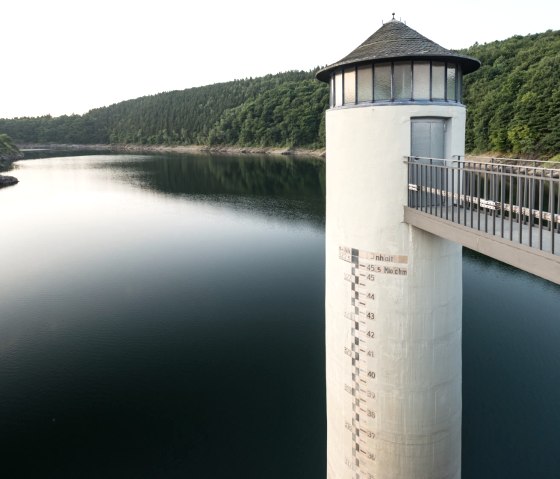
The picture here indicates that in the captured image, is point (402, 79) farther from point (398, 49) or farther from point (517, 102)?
point (517, 102)

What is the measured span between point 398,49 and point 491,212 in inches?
115

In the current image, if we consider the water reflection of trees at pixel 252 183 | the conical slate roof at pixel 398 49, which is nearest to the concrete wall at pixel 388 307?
the conical slate roof at pixel 398 49

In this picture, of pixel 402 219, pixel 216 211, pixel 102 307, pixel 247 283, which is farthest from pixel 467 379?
pixel 216 211

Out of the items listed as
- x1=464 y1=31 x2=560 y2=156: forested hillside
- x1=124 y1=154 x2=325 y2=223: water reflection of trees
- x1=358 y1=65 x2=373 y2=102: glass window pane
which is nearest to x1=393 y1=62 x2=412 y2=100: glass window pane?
x1=358 y1=65 x2=373 y2=102: glass window pane

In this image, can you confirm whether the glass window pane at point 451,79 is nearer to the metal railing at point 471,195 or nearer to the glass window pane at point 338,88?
the metal railing at point 471,195

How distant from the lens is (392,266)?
26.9ft

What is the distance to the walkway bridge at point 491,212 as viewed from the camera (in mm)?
6203

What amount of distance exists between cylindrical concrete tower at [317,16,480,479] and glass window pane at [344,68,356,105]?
17 mm

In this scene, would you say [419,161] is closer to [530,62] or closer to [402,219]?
[402,219]

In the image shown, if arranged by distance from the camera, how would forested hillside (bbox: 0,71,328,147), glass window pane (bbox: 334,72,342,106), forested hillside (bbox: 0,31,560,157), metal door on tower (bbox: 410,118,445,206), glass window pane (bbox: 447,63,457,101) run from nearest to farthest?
metal door on tower (bbox: 410,118,445,206) < glass window pane (bbox: 447,63,457,101) < glass window pane (bbox: 334,72,342,106) < forested hillside (bbox: 0,31,560,157) < forested hillside (bbox: 0,71,328,147)

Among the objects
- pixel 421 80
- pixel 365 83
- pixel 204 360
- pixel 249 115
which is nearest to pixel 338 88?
pixel 365 83

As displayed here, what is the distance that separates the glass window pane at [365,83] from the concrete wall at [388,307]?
0.80 feet

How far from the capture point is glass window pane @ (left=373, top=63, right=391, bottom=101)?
7.99 meters

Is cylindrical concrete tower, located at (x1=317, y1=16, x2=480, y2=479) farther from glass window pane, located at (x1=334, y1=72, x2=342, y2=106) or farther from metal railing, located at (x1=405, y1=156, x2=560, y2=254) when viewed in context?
metal railing, located at (x1=405, y1=156, x2=560, y2=254)
